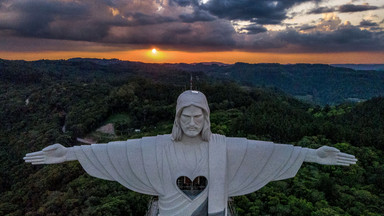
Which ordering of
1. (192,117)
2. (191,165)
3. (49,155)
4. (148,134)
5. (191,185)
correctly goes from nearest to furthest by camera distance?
(192,117) → (49,155) → (191,165) → (191,185) → (148,134)

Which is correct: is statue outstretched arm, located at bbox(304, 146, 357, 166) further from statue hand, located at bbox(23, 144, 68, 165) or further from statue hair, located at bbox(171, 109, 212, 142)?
statue hand, located at bbox(23, 144, 68, 165)

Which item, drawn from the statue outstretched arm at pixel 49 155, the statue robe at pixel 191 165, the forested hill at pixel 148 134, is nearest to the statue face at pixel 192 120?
the statue robe at pixel 191 165

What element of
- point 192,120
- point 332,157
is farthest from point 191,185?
point 332,157

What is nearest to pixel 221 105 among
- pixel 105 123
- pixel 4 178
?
pixel 105 123

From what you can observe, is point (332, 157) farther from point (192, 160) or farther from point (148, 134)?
point (148, 134)

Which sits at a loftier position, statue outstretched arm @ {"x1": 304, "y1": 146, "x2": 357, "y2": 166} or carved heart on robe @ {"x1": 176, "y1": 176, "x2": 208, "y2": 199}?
statue outstretched arm @ {"x1": 304, "y1": 146, "x2": 357, "y2": 166}

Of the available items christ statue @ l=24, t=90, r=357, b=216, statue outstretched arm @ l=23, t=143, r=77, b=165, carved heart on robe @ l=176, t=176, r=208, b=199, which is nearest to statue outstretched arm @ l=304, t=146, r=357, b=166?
christ statue @ l=24, t=90, r=357, b=216

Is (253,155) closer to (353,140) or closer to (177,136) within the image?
(177,136)
